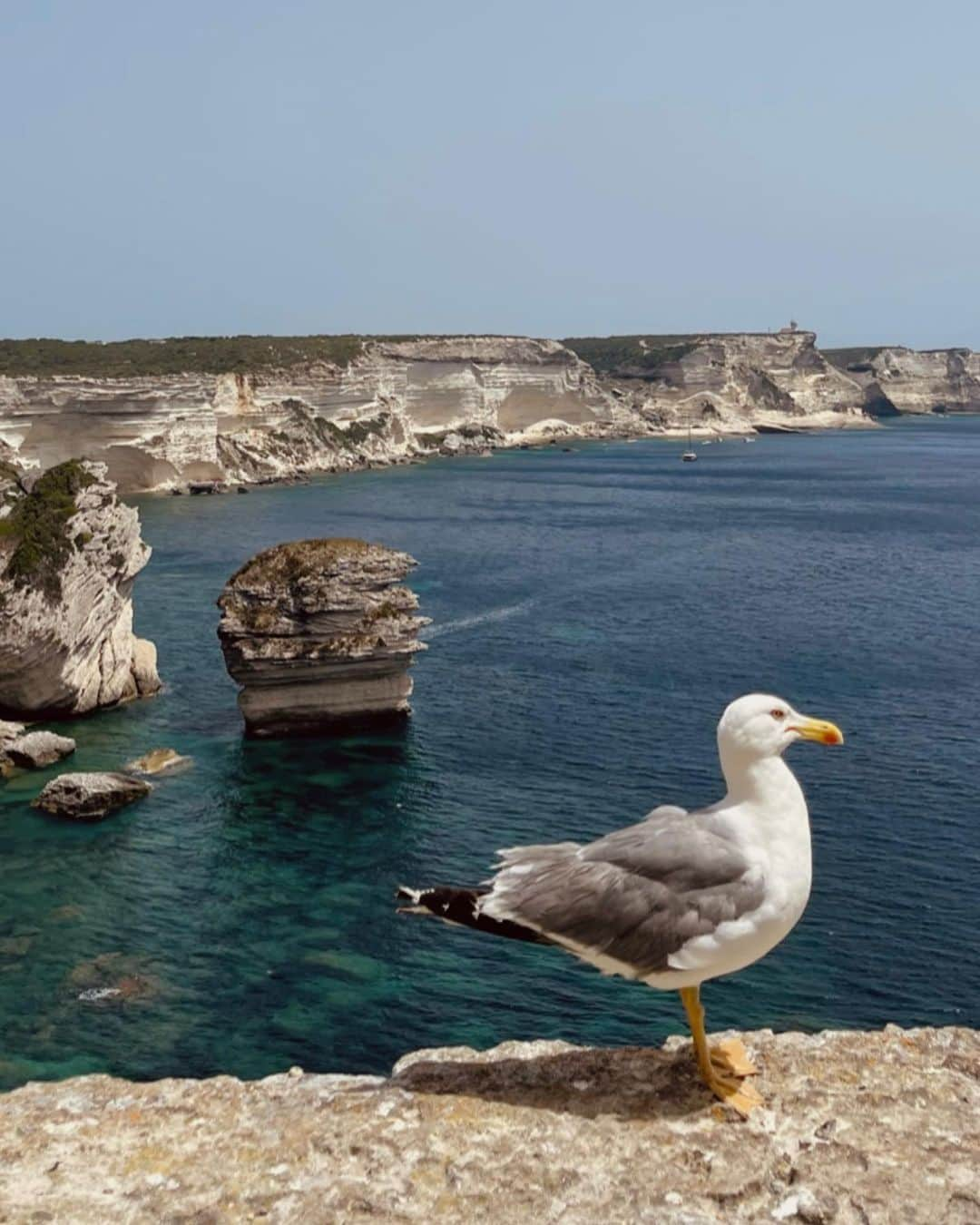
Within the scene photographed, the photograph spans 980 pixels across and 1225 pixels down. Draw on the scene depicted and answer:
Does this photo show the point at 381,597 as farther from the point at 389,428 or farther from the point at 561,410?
the point at 561,410

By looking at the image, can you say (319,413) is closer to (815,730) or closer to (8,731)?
(8,731)

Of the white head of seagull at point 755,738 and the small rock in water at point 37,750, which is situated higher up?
the white head of seagull at point 755,738

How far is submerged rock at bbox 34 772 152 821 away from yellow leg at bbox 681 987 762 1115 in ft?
89.2

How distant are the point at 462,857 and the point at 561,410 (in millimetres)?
157380

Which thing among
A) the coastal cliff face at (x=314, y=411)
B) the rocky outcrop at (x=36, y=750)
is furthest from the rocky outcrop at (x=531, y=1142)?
the coastal cliff face at (x=314, y=411)

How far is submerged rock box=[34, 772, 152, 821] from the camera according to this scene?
34.2 metres

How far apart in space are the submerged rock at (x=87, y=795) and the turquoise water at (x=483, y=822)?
626 mm

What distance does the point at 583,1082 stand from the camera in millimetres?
9969

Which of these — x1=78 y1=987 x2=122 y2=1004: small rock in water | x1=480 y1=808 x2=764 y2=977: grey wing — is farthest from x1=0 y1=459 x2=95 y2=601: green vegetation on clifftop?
x1=480 y1=808 x2=764 y2=977: grey wing

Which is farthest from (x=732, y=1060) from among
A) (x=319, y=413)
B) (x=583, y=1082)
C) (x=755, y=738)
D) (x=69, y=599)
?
(x=319, y=413)

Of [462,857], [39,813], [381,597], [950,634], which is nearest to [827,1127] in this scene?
[462,857]

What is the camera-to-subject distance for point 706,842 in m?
9.53

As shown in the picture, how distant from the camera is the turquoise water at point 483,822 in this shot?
78.8 feet

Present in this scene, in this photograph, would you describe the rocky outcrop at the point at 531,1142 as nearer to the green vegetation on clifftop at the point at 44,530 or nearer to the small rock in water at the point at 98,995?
the small rock in water at the point at 98,995
